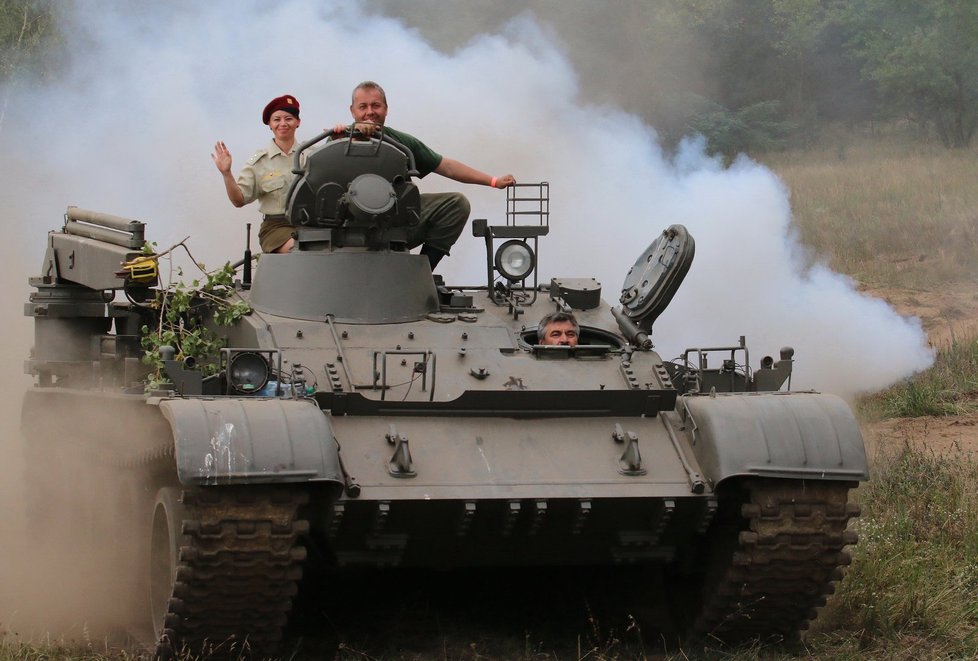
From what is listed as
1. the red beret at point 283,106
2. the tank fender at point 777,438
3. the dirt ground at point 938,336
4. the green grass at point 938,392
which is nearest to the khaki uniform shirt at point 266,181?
the red beret at point 283,106

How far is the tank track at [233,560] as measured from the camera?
8.62m

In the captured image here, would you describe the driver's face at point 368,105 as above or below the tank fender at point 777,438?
above

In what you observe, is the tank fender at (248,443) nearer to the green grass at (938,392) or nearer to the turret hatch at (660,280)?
the turret hatch at (660,280)

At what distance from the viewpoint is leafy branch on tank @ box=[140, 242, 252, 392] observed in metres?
10.6

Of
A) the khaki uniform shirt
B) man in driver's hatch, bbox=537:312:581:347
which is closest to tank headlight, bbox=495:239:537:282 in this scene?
man in driver's hatch, bbox=537:312:581:347

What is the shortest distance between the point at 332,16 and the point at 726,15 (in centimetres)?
915

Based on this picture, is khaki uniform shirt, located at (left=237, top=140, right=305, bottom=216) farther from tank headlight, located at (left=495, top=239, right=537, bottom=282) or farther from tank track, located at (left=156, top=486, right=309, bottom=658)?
tank track, located at (left=156, top=486, right=309, bottom=658)

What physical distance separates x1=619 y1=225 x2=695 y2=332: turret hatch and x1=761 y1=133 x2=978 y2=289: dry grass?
39.3ft

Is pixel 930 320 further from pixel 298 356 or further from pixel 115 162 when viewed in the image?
pixel 298 356

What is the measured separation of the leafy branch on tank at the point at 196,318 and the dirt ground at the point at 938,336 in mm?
6423

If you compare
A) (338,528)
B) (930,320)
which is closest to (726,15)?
(930,320)

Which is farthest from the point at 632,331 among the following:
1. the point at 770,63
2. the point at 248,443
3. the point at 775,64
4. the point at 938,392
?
the point at 775,64

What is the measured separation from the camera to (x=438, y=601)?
11.1 meters

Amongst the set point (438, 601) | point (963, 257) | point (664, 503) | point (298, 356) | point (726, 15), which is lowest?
point (438, 601)
